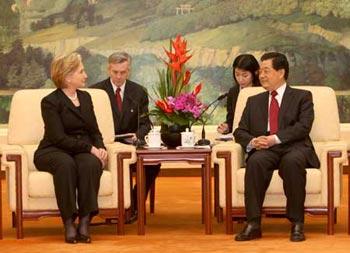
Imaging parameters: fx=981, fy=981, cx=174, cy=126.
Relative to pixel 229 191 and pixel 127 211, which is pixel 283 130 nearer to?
pixel 229 191

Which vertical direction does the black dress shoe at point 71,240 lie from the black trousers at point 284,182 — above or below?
below

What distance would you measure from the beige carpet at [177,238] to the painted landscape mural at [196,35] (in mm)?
2690

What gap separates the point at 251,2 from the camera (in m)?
10.2

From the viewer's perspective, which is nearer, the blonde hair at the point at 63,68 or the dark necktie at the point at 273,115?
the blonde hair at the point at 63,68

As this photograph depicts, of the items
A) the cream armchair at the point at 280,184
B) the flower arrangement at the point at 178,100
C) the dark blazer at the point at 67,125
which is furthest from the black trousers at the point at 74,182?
the cream armchair at the point at 280,184

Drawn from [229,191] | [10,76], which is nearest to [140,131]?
[229,191]

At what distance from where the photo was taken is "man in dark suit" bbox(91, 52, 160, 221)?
7496 millimetres

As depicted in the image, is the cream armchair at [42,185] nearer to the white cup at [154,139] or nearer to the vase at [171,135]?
the white cup at [154,139]

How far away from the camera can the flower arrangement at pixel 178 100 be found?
6.90 m

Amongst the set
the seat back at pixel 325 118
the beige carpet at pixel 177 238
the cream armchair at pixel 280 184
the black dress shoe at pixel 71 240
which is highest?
the seat back at pixel 325 118

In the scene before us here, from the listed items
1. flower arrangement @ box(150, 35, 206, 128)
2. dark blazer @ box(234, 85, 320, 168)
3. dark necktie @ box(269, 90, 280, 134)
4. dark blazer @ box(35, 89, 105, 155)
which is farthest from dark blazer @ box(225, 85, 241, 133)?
dark blazer @ box(35, 89, 105, 155)

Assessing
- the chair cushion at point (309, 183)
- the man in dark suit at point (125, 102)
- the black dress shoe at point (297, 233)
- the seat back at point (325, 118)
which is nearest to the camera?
the black dress shoe at point (297, 233)

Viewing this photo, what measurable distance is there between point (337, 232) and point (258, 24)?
13.0 feet

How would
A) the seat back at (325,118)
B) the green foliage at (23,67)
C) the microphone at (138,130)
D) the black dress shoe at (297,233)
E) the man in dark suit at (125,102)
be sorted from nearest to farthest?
the black dress shoe at (297,233) → the seat back at (325,118) → the microphone at (138,130) → the man in dark suit at (125,102) → the green foliage at (23,67)
